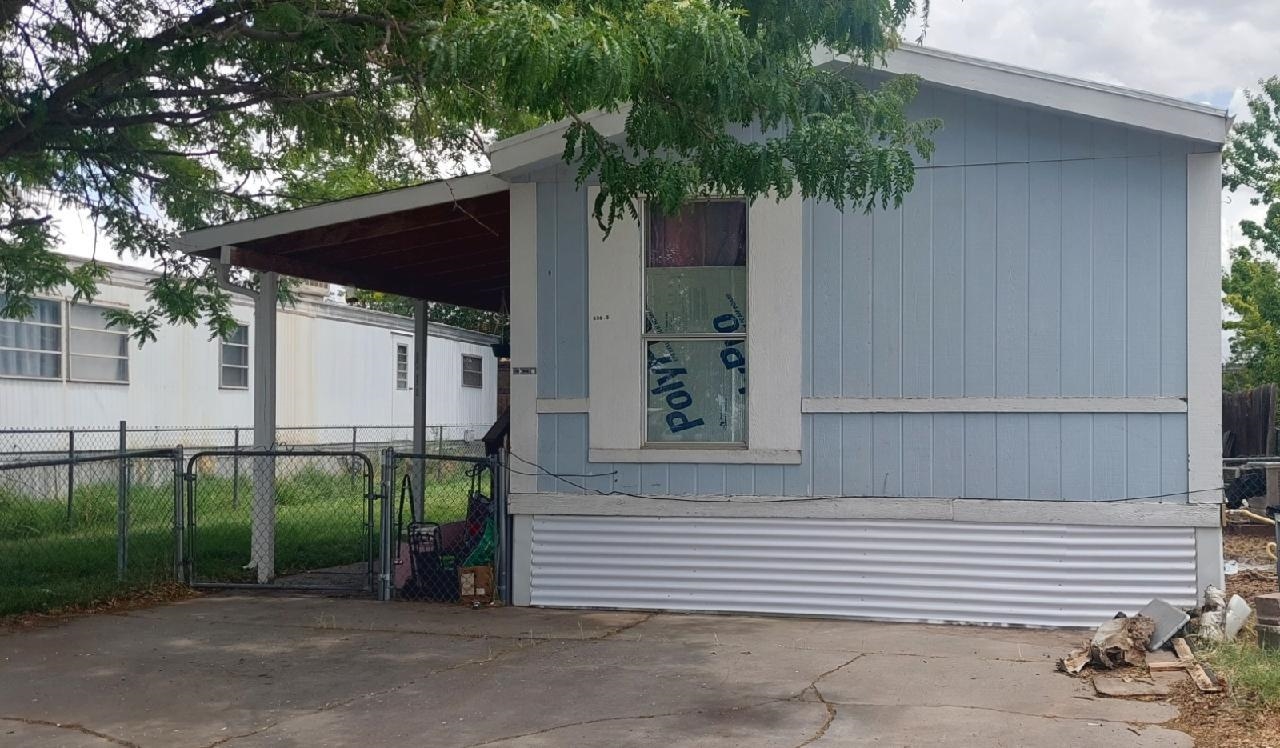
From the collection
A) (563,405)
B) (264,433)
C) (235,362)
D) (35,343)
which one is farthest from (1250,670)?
(235,362)

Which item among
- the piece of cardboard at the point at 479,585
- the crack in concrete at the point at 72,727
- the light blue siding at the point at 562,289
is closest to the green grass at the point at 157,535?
the piece of cardboard at the point at 479,585

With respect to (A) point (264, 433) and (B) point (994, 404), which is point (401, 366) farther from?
(B) point (994, 404)

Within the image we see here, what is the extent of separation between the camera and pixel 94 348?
18.8 m

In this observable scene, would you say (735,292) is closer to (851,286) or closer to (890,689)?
(851,286)

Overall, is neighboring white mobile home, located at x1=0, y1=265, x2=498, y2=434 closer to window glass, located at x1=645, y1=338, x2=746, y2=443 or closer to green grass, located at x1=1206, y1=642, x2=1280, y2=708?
window glass, located at x1=645, y1=338, x2=746, y2=443

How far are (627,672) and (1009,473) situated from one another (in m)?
3.09

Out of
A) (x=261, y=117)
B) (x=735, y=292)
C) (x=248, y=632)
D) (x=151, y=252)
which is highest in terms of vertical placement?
(x=261, y=117)

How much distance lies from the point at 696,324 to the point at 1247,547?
744cm

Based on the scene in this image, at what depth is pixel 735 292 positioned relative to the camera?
900 cm

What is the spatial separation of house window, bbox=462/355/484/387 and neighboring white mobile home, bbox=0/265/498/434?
24mm

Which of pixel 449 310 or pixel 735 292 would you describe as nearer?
pixel 735 292

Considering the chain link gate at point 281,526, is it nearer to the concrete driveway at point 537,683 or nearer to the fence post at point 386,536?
the fence post at point 386,536

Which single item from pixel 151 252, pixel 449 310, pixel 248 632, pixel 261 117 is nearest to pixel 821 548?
pixel 248 632

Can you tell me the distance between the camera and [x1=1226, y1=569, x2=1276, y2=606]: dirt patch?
31.8ft
